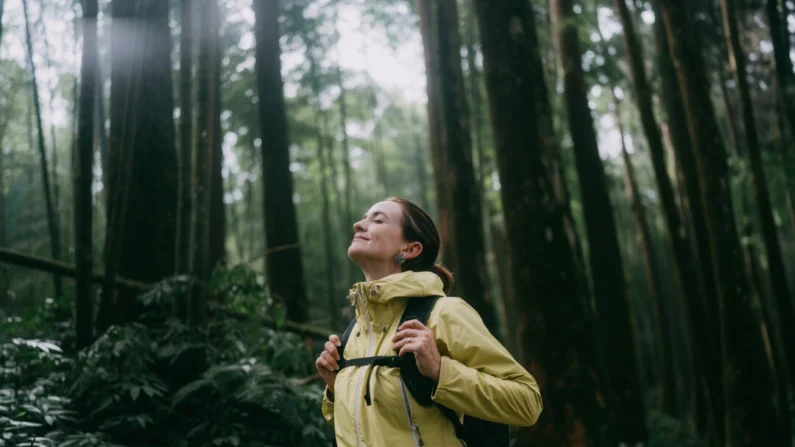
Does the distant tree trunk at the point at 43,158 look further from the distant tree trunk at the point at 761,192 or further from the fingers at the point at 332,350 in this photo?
the distant tree trunk at the point at 761,192

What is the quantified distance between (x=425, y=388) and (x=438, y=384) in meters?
0.08

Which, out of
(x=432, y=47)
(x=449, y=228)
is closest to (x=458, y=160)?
(x=449, y=228)

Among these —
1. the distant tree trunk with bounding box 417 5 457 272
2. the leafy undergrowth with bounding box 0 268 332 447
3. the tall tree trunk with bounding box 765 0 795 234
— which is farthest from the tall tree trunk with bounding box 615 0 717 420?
the leafy undergrowth with bounding box 0 268 332 447

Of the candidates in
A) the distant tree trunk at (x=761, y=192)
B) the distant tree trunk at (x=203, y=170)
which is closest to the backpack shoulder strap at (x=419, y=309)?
the distant tree trunk at (x=203, y=170)

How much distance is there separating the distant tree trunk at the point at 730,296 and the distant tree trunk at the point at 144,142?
6321 mm

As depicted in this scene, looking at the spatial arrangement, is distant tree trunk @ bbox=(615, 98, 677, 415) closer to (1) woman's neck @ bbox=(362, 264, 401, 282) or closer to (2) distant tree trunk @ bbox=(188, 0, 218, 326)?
(2) distant tree trunk @ bbox=(188, 0, 218, 326)

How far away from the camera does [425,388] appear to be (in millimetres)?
2047

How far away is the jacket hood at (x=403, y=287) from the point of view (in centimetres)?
217

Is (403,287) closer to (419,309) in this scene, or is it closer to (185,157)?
(419,309)

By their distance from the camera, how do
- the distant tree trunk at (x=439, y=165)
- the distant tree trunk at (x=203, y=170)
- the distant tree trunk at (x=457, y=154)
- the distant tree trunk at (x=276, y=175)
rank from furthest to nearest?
the distant tree trunk at (x=439, y=165) < the distant tree trunk at (x=457, y=154) < the distant tree trunk at (x=276, y=175) < the distant tree trunk at (x=203, y=170)

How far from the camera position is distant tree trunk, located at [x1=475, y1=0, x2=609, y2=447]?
5.70m

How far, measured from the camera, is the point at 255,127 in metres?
14.5

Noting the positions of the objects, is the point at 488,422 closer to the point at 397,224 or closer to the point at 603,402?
the point at 397,224

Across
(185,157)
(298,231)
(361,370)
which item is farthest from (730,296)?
(361,370)
